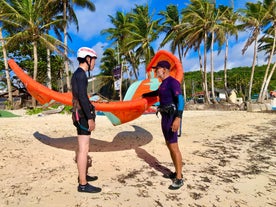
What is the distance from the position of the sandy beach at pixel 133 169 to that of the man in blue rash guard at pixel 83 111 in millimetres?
218

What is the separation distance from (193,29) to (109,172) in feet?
72.4

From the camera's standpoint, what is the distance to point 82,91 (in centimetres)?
283

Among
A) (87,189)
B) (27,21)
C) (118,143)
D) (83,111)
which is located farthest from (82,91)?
(27,21)

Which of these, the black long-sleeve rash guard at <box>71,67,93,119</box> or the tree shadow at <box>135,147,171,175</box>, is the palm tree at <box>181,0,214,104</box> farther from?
the black long-sleeve rash guard at <box>71,67,93,119</box>

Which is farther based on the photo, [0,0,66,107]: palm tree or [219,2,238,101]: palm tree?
[219,2,238,101]: palm tree

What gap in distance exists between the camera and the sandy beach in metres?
2.83

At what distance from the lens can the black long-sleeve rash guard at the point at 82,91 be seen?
9.32ft

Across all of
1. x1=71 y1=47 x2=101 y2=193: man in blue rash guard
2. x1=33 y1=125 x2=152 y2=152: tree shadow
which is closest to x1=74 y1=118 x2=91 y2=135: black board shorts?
x1=71 y1=47 x2=101 y2=193: man in blue rash guard

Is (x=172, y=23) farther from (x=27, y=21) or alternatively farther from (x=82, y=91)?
(x=82, y=91)

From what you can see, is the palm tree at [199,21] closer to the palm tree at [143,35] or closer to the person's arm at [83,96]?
the palm tree at [143,35]

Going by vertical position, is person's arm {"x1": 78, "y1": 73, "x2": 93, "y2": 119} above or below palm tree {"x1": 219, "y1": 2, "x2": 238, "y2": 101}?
below

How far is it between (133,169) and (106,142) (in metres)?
1.71

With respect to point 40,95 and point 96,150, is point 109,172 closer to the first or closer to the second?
point 96,150

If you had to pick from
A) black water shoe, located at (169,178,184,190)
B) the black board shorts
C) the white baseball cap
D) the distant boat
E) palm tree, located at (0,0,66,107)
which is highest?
palm tree, located at (0,0,66,107)
